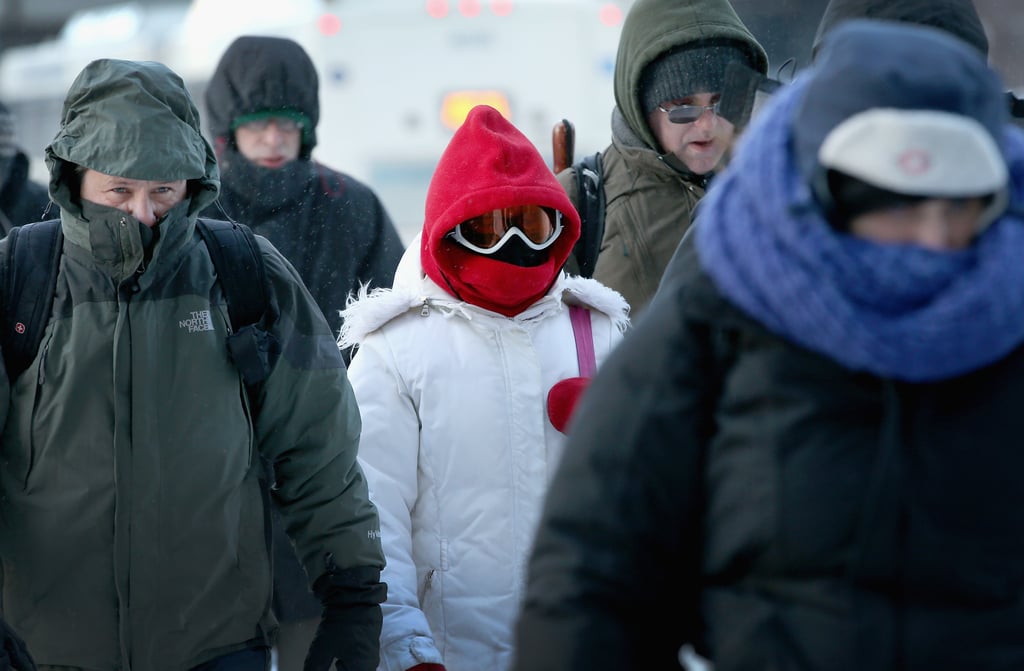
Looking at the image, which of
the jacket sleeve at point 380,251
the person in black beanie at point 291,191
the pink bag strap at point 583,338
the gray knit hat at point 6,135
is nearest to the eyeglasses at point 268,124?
the person in black beanie at point 291,191

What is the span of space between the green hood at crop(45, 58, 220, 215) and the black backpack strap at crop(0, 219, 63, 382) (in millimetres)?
132

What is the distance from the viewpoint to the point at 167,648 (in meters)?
3.48

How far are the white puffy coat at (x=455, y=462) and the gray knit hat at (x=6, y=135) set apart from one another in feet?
10.9

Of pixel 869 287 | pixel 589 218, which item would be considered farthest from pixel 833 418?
pixel 589 218

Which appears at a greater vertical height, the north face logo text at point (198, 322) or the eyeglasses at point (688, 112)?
the eyeglasses at point (688, 112)

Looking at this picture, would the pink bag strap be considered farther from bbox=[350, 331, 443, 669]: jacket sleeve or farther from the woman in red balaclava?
bbox=[350, 331, 443, 669]: jacket sleeve

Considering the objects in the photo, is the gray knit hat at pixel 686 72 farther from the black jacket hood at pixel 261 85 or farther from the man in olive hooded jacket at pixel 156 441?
the man in olive hooded jacket at pixel 156 441

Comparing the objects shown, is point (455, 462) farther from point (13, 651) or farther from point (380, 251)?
point (380, 251)

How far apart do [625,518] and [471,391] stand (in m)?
1.66

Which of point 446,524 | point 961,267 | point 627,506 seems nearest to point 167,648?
point 446,524

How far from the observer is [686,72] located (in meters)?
5.04

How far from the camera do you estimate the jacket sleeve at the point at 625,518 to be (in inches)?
84.4

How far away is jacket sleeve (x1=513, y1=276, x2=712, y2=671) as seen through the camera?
214cm

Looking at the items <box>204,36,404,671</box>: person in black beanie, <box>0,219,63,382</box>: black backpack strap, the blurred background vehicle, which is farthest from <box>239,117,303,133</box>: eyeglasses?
the blurred background vehicle
